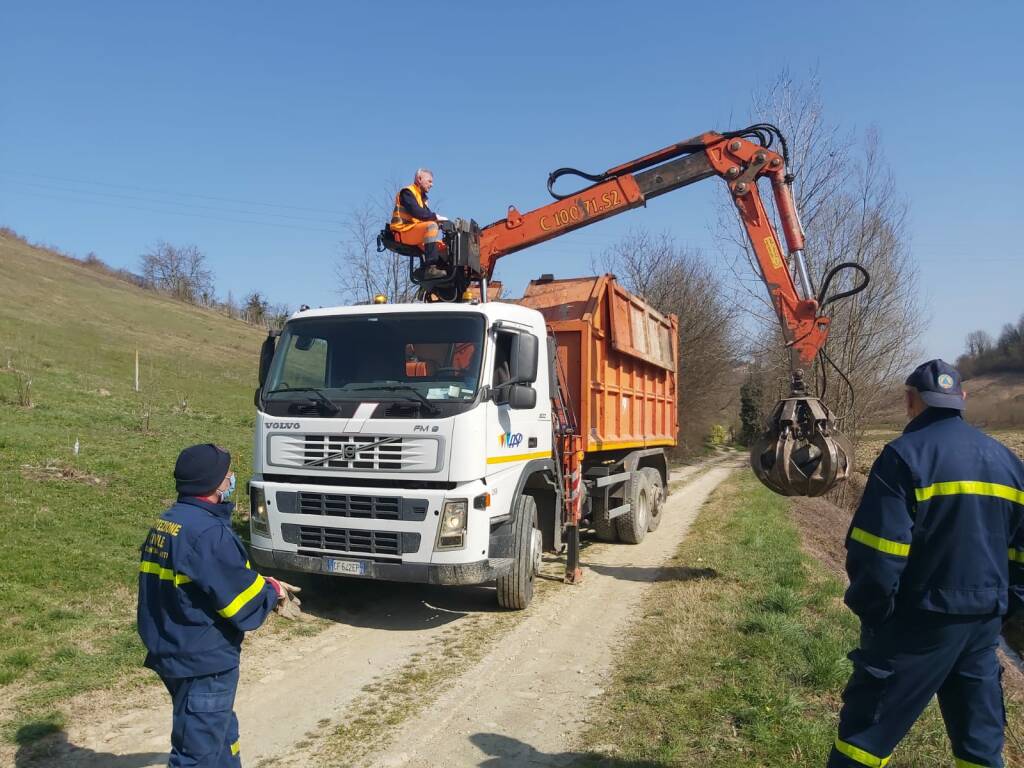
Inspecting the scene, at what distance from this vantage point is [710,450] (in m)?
33.8

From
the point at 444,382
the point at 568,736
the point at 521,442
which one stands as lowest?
the point at 568,736

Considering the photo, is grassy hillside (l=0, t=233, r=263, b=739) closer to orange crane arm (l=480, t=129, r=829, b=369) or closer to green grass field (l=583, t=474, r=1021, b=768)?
green grass field (l=583, t=474, r=1021, b=768)

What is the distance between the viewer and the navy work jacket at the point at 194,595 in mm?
2832

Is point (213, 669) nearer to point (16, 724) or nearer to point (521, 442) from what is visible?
point (16, 724)

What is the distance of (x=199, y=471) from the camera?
294 cm

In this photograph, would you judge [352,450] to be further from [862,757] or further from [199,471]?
[862,757]

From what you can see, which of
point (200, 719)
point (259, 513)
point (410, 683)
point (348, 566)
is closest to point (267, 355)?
point (259, 513)

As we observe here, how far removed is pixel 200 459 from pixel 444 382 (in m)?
3.09

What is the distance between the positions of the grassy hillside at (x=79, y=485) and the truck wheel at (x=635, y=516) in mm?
5918

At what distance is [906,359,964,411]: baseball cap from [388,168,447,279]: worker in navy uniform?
532 cm

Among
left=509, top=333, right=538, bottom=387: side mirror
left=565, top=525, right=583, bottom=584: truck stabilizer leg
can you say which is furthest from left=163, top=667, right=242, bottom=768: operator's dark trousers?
left=565, top=525, right=583, bottom=584: truck stabilizer leg

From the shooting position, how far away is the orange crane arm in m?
7.88

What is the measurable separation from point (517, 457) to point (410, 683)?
218 centimetres

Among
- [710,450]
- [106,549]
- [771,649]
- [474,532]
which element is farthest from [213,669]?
[710,450]
